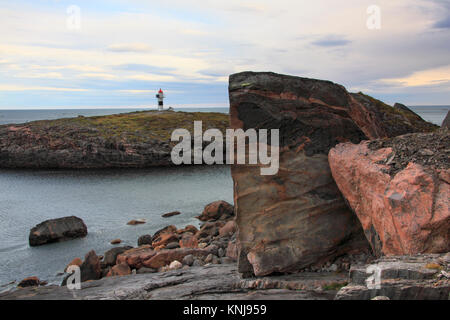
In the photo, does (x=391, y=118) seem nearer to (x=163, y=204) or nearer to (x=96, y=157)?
(x=163, y=204)

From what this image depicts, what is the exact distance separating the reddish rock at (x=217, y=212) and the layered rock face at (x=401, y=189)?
21.2 metres

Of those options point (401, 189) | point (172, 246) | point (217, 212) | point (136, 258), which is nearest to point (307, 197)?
point (401, 189)

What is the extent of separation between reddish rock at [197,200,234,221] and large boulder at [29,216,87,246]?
9.38 meters

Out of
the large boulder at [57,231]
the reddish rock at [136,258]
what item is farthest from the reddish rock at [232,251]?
the large boulder at [57,231]

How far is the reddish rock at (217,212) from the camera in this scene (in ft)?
107

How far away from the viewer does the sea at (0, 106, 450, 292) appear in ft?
83.9

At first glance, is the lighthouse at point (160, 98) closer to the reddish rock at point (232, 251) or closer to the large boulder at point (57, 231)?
the large boulder at point (57, 231)

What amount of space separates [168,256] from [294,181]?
967 centimetres

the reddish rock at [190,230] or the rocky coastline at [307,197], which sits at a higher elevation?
the rocky coastline at [307,197]

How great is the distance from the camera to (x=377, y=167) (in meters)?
10.3

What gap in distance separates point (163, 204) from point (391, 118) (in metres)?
22.0
